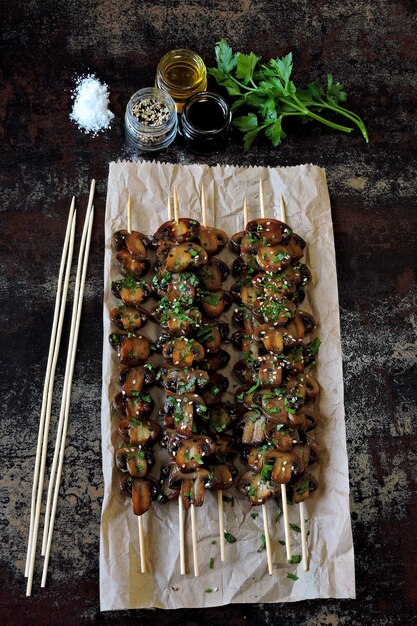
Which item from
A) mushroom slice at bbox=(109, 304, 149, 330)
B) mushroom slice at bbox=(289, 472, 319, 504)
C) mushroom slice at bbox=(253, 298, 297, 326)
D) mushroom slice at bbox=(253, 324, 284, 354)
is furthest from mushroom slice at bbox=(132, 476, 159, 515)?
mushroom slice at bbox=(253, 298, 297, 326)

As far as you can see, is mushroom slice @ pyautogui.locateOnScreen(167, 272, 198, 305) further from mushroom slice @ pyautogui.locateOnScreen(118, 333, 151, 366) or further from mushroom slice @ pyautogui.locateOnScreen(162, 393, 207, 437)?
mushroom slice @ pyautogui.locateOnScreen(162, 393, 207, 437)

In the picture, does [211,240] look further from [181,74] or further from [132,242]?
[181,74]

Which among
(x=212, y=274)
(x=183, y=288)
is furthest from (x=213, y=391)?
(x=212, y=274)

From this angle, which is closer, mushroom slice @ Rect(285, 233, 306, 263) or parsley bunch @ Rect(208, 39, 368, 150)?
mushroom slice @ Rect(285, 233, 306, 263)

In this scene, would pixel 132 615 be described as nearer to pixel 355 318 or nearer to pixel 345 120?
pixel 355 318

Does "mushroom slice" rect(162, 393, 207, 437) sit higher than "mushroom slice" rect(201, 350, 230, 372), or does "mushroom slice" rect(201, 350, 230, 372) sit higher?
"mushroom slice" rect(201, 350, 230, 372)
